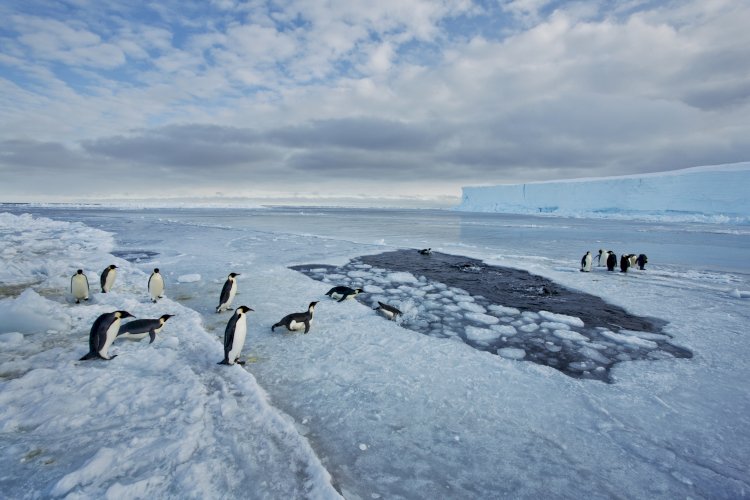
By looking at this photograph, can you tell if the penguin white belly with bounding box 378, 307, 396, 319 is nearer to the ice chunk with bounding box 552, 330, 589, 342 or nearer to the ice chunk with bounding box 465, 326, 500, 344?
the ice chunk with bounding box 465, 326, 500, 344

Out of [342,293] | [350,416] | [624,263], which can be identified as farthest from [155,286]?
[624,263]

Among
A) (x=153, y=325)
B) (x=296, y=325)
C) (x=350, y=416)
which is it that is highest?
(x=153, y=325)

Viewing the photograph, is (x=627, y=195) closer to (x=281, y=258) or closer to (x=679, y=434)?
(x=281, y=258)

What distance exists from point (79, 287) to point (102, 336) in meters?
2.65

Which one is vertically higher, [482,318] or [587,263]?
[587,263]

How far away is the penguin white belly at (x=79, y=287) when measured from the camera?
5531mm

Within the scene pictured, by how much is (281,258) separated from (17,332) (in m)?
7.38

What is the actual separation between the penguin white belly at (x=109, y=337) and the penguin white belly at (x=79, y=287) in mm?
2343

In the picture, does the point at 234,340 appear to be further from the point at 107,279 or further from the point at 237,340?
the point at 107,279

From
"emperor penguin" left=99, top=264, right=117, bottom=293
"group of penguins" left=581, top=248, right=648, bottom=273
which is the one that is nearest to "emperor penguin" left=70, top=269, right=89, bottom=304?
"emperor penguin" left=99, top=264, right=117, bottom=293

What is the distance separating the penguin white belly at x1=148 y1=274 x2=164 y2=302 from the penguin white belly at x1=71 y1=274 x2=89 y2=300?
2.93ft

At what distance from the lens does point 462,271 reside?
9.87 metres

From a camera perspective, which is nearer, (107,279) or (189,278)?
(107,279)

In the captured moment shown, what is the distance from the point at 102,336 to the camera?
3.59 meters
